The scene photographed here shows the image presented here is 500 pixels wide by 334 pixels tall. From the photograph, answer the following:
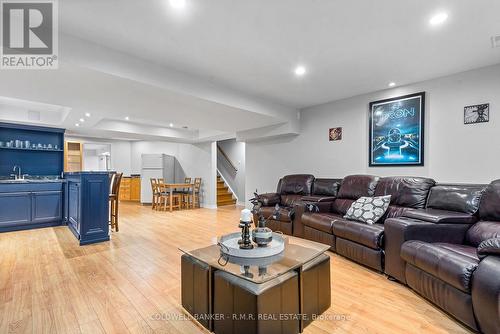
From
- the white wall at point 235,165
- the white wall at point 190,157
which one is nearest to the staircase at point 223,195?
the white wall at point 235,165

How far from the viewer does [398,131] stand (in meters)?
3.77

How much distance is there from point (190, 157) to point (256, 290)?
24.3 feet

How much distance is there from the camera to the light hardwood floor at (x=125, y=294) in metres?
1.79

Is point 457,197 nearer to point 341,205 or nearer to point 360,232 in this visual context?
point 360,232

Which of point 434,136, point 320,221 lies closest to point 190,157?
point 320,221

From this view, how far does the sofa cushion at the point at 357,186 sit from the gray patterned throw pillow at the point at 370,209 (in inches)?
12.6

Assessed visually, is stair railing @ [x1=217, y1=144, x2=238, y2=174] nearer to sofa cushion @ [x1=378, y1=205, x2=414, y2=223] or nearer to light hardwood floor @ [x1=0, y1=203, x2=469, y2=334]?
light hardwood floor @ [x1=0, y1=203, x2=469, y2=334]

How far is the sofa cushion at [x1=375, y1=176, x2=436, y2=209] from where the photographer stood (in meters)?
3.05

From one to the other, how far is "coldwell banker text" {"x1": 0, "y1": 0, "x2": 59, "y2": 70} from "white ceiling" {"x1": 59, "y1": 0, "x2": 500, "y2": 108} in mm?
123

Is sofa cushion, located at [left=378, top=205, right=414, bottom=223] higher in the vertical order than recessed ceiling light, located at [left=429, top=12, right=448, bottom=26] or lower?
lower

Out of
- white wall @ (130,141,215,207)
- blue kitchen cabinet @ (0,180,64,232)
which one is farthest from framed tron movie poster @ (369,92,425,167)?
blue kitchen cabinet @ (0,180,64,232)

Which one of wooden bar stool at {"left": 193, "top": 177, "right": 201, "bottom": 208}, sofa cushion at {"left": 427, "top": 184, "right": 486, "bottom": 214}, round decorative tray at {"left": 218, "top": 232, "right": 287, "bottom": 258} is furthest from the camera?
wooden bar stool at {"left": 193, "top": 177, "right": 201, "bottom": 208}

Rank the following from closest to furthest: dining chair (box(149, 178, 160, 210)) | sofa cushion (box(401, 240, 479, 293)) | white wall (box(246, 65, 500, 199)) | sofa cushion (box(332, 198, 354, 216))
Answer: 1. sofa cushion (box(401, 240, 479, 293))
2. white wall (box(246, 65, 500, 199))
3. sofa cushion (box(332, 198, 354, 216))
4. dining chair (box(149, 178, 160, 210))

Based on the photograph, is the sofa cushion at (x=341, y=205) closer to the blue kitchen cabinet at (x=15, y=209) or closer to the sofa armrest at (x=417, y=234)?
the sofa armrest at (x=417, y=234)
